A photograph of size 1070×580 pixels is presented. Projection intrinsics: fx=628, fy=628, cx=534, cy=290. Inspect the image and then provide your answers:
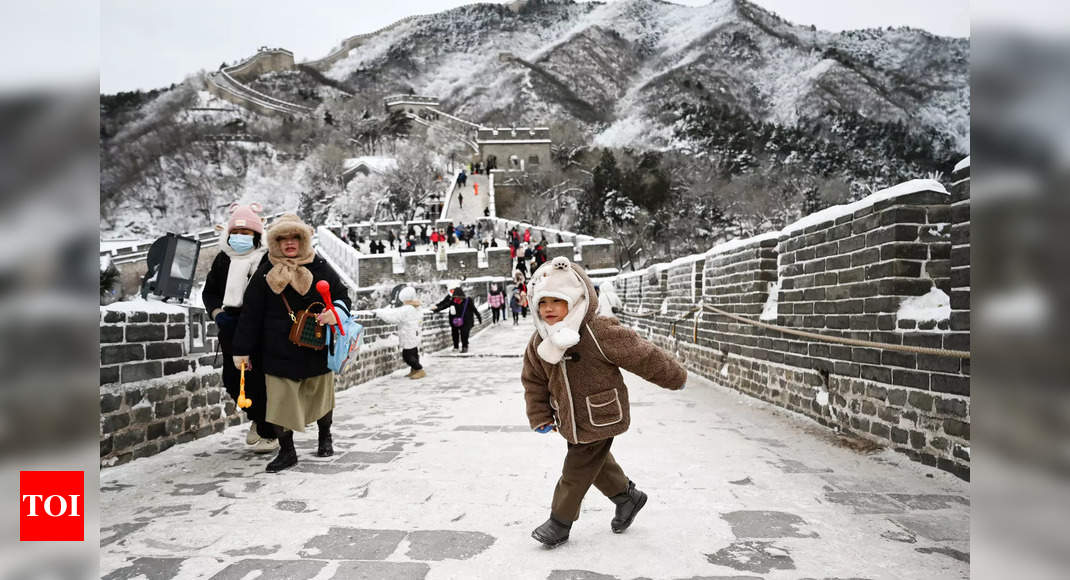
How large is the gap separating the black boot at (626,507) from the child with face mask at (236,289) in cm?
286

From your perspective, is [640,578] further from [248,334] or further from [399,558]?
[248,334]

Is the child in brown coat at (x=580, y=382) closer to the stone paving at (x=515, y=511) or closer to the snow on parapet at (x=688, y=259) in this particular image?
the stone paving at (x=515, y=511)

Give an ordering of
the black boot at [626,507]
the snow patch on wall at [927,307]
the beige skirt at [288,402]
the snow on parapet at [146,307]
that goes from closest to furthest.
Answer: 1. the black boot at [626,507]
2. the snow patch on wall at [927,307]
3. the beige skirt at [288,402]
4. the snow on parapet at [146,307]

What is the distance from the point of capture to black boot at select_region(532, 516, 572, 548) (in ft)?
9.02

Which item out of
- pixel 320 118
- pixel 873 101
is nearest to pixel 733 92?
pixel 873 101

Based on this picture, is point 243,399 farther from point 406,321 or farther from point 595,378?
point 406,321

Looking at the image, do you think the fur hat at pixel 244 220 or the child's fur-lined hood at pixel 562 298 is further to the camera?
the fur hat at pixel 244 220

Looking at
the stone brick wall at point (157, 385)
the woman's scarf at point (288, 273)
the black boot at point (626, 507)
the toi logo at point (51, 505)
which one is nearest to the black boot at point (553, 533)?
the black boot at point (626, 507)

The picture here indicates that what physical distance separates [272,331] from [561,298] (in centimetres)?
238

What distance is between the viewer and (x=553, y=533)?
9.09 ft

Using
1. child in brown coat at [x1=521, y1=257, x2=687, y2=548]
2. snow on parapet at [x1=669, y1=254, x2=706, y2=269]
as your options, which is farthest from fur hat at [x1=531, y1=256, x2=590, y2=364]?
snow on parapet at [x1=669, y1=254, x2=706, y2=269]

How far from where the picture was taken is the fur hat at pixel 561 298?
2720 millimetres

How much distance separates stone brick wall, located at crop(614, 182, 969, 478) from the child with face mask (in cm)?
453

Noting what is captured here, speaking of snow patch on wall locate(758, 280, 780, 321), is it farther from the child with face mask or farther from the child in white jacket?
the child in white jacket
